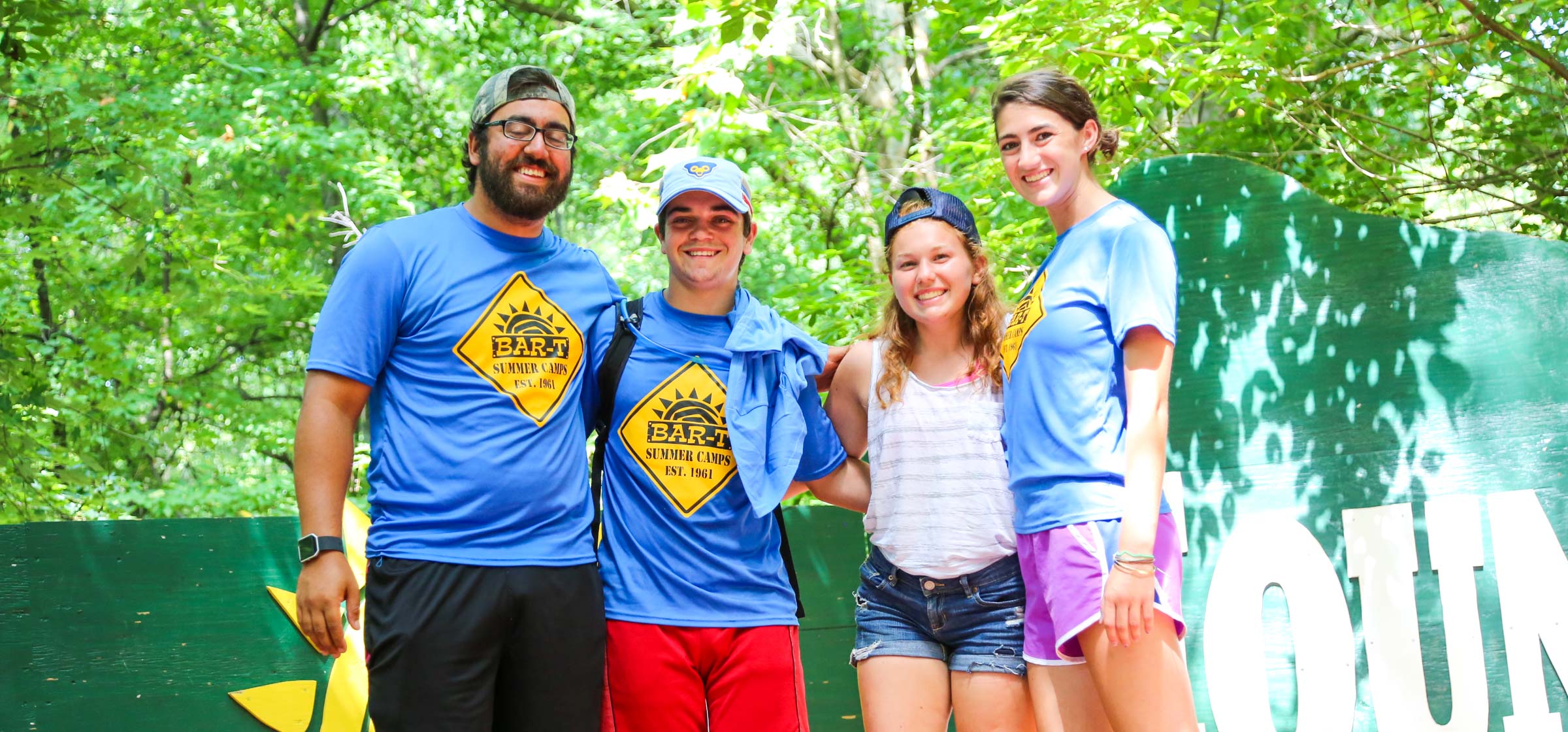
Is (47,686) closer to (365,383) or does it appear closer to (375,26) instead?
(365,383)

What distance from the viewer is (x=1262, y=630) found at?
11.8ft

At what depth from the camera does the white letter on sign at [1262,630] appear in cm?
351

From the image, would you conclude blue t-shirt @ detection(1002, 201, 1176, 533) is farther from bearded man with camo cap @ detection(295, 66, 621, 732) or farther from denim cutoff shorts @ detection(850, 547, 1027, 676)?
bearded man with camo cap @ detection(295, 66, 621, 732)

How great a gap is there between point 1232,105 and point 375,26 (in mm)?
7533

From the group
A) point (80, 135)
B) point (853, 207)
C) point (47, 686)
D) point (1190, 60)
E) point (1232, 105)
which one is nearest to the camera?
point (47, 686)

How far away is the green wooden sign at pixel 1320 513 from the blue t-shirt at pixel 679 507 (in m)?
1.32

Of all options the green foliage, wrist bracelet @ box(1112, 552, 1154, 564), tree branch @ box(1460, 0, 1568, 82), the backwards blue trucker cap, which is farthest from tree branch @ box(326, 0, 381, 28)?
wrist bracelet @ box(1112, 552, 1154, 564)

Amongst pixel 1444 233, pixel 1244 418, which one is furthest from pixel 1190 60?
pixel 1244 418

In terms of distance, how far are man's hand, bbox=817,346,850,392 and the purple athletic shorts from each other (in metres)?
0.74

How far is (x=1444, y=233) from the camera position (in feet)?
11.9

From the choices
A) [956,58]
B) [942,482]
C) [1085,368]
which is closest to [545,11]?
[956,58]

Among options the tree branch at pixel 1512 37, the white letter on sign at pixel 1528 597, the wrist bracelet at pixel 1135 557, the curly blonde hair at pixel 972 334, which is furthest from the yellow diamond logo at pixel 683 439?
the tree branch at pixel 1512 37

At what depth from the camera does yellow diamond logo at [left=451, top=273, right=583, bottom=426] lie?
2.30 meters

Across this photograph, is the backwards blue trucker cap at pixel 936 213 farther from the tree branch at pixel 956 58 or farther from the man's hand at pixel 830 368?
the tree branch at pixel 956 58
